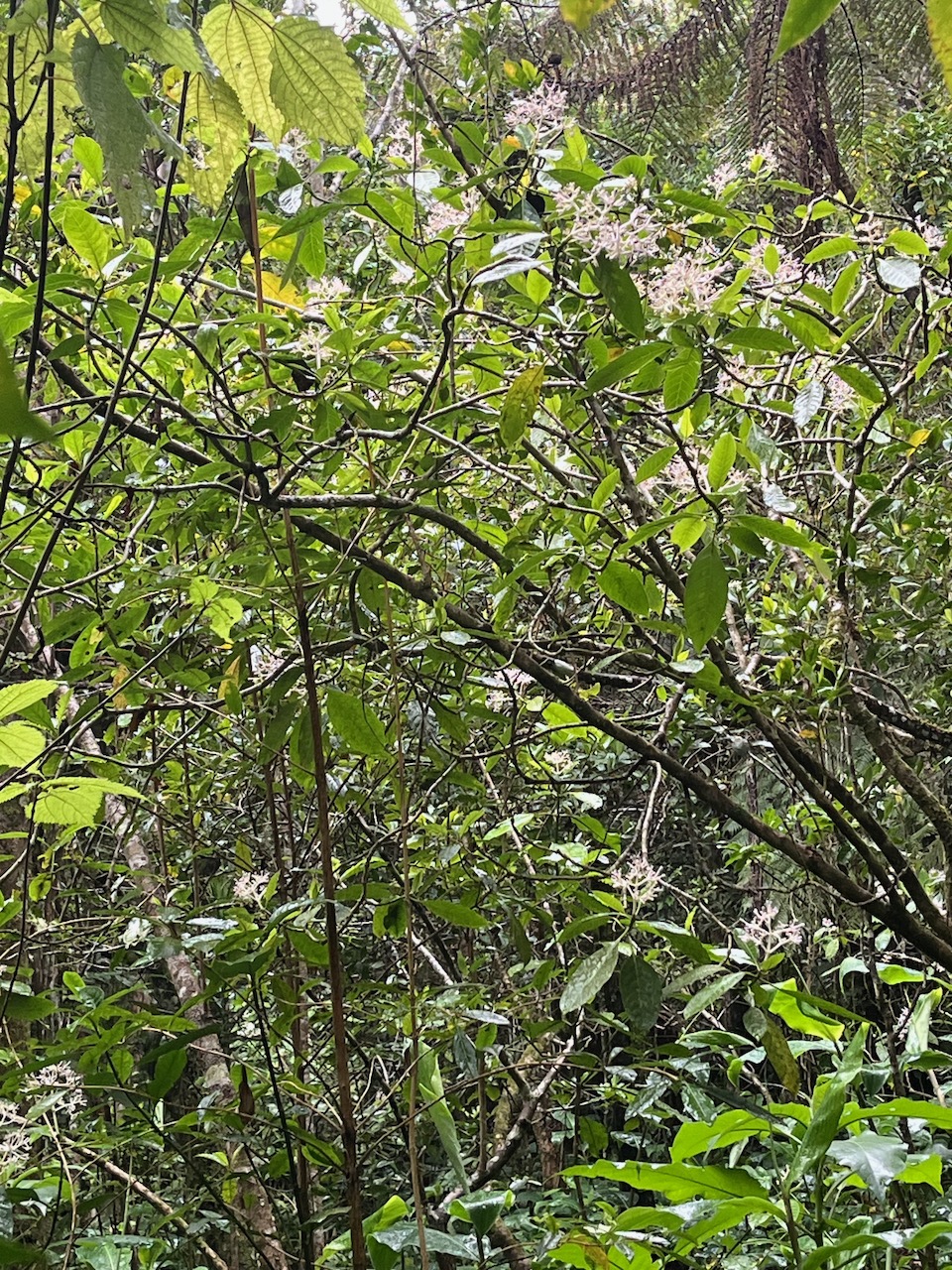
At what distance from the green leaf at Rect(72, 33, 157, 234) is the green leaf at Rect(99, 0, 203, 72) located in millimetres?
11

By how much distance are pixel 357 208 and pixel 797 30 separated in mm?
878

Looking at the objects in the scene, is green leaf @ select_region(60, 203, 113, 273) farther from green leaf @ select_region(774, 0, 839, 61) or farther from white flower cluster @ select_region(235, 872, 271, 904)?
green leaf @ select_region(774, 0, 839, 61)

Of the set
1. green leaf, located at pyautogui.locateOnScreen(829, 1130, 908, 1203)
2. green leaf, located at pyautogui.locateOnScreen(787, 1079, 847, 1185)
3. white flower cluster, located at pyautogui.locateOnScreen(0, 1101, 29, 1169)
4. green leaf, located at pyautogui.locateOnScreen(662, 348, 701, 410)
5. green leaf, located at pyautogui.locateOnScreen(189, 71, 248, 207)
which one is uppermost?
green leaf, located at pyautogui.locateOnScreen(189, 71, 248, 207)

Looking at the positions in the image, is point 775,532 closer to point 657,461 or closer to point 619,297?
point 657,461

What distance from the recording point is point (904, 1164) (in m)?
0.72

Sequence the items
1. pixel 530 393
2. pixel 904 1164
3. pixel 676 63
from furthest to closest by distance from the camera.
Answer: pixel 676 63 → pixel 530 393 → pixel 904 1164

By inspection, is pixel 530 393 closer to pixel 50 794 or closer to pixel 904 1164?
pixel 50 794

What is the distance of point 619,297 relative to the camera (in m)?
0.79

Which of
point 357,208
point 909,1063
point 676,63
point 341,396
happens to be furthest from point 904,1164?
point 676,63

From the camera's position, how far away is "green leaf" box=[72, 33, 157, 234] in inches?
18.6

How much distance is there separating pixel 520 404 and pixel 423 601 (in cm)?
39

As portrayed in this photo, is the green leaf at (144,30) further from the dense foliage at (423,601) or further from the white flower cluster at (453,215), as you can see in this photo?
the white flower cluster at (453,215)

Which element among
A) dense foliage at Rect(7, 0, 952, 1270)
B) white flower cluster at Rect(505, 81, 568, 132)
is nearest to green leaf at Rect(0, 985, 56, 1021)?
dense foliage at Rect(7, 0, 952, 1270)

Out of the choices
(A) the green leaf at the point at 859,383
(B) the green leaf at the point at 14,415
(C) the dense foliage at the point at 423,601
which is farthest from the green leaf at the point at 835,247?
(B) the green leaf at the point at 14,415
